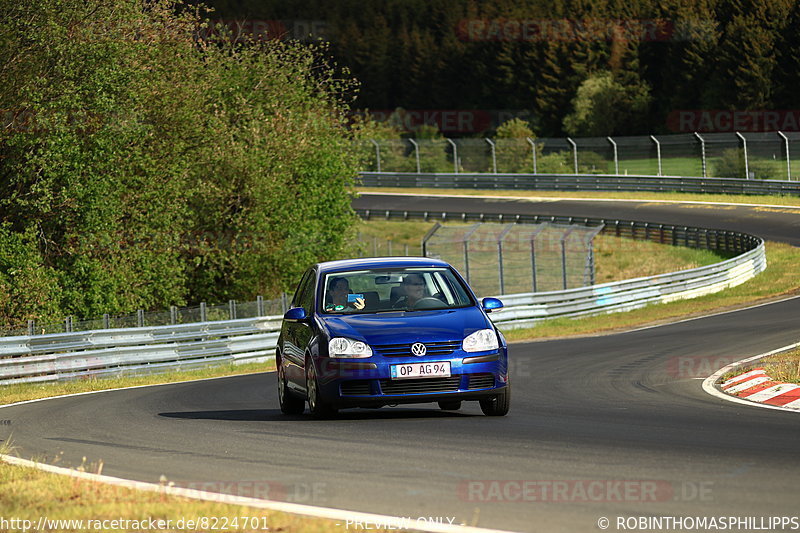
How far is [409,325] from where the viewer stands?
37.0ft

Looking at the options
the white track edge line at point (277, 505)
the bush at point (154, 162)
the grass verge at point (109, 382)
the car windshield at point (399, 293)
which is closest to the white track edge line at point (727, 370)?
the car windshield at point (399, 293)

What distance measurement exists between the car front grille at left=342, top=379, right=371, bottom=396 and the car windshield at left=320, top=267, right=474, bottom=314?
1.04m

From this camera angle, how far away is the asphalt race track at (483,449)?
271 inches

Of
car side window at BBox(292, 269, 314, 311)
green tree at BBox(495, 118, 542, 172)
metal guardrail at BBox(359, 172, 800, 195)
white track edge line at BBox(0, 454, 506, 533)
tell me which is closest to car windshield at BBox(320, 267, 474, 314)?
car side window at BBox(292, 269, 314, 311)

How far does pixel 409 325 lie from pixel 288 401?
7.49ft

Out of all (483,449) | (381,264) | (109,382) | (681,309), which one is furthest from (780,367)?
(681,309)

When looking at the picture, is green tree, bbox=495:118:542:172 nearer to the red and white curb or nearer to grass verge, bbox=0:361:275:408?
grass verge, bbox=0:361:275:408

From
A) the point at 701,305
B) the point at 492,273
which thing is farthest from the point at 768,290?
the point at 492,273

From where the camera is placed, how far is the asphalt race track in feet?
22.6

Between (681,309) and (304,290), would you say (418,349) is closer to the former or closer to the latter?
(304,290)

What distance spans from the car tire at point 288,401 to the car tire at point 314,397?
94 cm

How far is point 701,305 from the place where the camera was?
3253cm

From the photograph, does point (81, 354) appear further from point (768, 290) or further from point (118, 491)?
point (768, 290)

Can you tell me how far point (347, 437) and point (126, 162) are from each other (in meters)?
21.0
